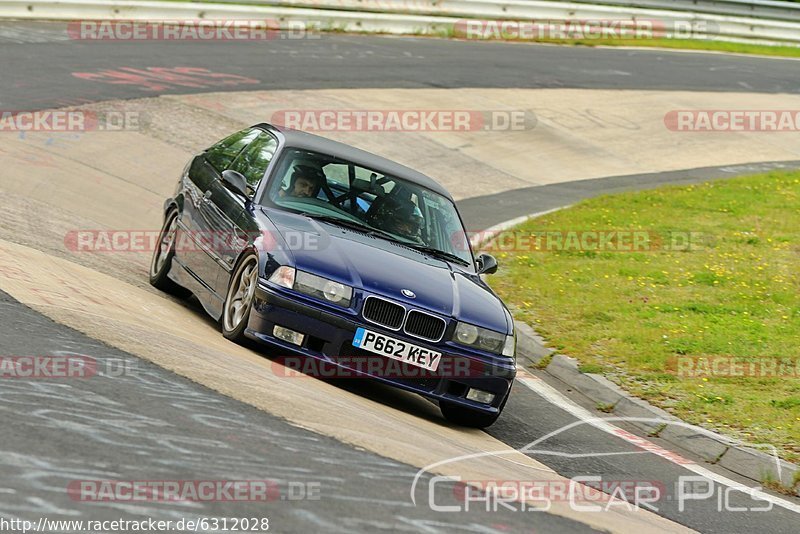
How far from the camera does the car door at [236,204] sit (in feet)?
29.1

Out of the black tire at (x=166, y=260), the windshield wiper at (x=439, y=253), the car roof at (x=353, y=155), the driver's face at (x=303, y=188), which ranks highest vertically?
the car roof at (x=353, y=155)

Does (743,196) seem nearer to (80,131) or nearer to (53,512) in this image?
(80,131)

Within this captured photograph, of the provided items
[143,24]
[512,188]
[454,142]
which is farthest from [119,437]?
[143,24]

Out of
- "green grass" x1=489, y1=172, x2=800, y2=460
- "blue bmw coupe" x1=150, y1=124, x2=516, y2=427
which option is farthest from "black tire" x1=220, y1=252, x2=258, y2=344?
"green grass" x1=489, y1=172, x2=800, y2=460

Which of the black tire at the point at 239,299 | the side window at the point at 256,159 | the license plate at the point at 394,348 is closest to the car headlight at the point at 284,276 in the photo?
the black tire at the point at 239,299

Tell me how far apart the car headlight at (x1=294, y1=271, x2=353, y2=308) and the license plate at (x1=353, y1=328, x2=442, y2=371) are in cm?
23

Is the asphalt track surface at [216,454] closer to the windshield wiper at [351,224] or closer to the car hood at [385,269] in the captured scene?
the car hood at [385,269]

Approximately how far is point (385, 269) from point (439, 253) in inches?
43.1

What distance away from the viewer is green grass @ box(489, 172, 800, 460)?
9.68m

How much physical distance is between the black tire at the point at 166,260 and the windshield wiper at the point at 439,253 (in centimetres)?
227

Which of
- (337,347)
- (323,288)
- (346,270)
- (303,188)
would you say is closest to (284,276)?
(323,288)

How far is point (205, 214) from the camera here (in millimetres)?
9727

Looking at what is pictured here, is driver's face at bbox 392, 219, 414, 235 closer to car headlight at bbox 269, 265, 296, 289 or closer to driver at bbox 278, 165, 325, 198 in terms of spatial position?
driver at bbox 278, 165, 325, 198

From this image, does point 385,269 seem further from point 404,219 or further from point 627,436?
point 627,436
